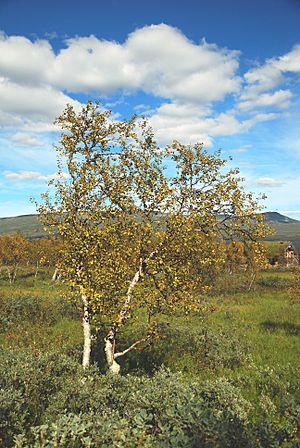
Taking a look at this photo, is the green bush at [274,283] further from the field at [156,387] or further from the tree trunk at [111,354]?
the tree trunk at [111,354]

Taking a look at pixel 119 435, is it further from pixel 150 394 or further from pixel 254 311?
pixel 254 311

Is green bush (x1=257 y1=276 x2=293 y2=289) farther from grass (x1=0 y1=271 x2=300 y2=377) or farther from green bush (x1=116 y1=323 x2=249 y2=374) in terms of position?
green bush (x1=116 y1=323 x2=249 y2=374)

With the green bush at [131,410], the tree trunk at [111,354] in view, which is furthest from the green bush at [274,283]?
the tree trunk at [111,354]

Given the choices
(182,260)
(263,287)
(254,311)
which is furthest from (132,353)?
(263,287)

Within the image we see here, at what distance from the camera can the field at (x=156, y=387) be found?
663cm

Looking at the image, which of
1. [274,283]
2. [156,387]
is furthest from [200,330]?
[274,283]

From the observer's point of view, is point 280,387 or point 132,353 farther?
point 132,353

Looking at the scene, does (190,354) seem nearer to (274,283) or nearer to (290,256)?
(274,283)

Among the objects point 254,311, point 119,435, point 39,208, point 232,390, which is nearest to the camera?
point 119,435

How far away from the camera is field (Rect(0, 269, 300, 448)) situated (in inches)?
261

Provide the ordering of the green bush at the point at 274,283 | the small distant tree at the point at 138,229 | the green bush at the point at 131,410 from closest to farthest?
1. the green bush at the point at 131,410
2. the small distant tree at the point at 138,229
3. the green bush at the point at 274,283

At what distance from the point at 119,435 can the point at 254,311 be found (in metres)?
30.2

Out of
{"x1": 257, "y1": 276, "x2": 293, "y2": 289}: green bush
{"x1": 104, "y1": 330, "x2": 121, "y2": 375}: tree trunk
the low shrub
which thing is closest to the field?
the low shrub

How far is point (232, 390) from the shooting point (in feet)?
32.1
